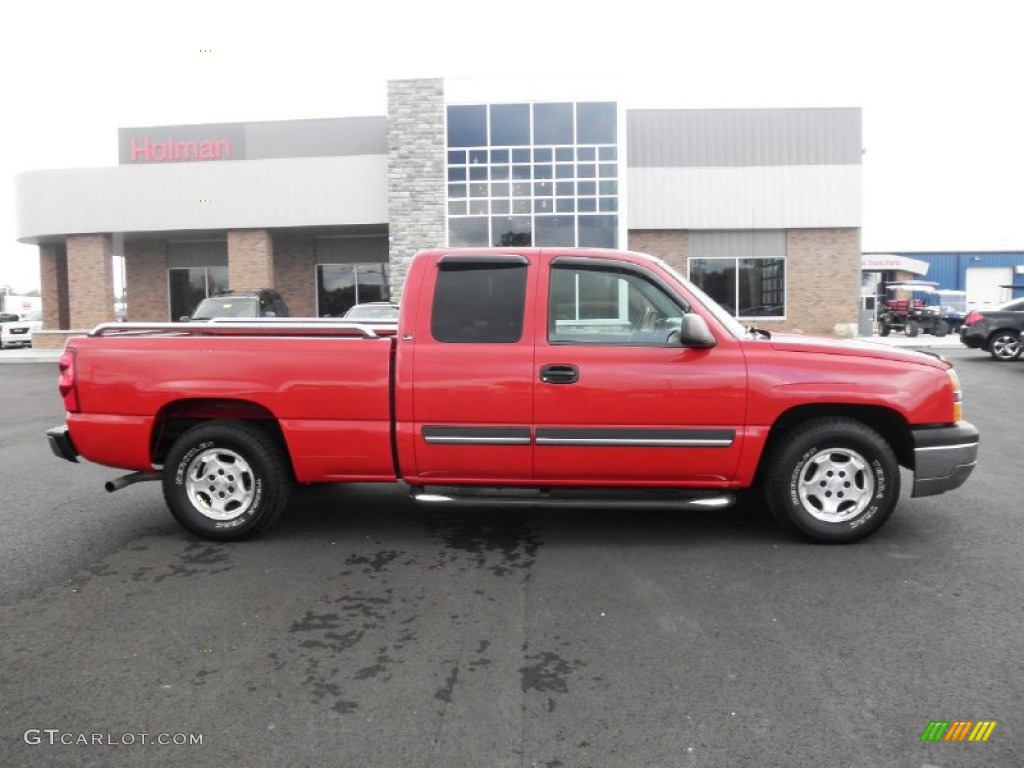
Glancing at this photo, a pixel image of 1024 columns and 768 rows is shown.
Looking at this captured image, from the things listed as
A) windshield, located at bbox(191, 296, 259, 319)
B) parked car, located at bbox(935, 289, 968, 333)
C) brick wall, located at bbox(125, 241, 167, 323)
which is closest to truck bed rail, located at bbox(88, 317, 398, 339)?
windshield, located at bbox(191, 296, 259, 319)

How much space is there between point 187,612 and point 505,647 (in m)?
1.68

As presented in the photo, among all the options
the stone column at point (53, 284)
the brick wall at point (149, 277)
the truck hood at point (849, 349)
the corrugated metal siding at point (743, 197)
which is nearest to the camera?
the truck hood at point (849, 349)

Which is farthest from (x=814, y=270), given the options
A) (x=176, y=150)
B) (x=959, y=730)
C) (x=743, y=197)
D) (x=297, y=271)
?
(x=959, y=730)

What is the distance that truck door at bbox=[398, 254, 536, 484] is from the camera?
5.09 metres

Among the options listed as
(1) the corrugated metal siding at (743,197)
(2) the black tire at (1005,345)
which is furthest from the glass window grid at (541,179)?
(2) the black tire at (1005,345)

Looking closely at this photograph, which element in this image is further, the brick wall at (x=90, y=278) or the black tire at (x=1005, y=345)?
the brick wall at (x=90, y=278)

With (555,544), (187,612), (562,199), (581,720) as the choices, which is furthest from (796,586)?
(562,199)

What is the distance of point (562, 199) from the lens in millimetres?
24469

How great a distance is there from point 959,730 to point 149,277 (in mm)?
32945

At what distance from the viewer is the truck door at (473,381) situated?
16.7 feet

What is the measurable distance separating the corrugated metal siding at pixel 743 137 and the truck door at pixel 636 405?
23.2m

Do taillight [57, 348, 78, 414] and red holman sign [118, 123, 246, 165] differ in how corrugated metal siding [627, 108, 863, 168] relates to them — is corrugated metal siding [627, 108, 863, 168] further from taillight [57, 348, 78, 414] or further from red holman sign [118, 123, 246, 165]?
taillight [57, 348, 78, 414]

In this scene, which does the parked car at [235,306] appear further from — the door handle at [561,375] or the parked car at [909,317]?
the parked car at [909,317]

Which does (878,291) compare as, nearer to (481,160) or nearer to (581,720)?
(481,160)
